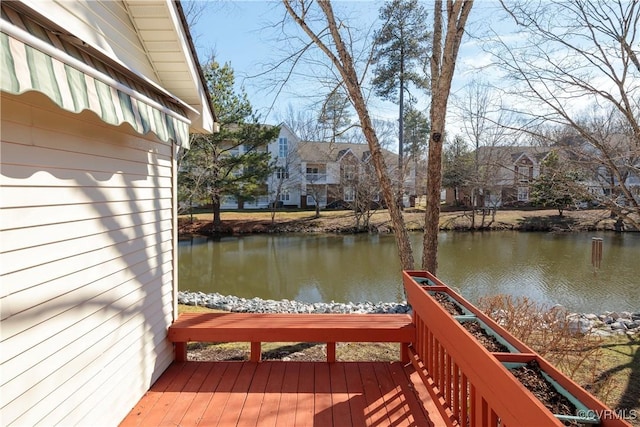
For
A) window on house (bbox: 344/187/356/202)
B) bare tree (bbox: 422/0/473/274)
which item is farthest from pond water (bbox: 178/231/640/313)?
window on house (bbox: 344/187/356/202)

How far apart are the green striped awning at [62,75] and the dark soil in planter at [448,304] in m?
2.20

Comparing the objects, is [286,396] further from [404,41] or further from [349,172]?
[349,172]

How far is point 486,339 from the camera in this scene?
6.31 feet

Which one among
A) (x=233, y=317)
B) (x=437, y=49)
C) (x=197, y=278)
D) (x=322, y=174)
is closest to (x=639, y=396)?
(x=233, y=317)

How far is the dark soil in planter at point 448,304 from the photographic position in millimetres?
2391

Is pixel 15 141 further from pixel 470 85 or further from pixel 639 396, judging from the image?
pixel 470 85

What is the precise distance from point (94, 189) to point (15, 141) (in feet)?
1.89

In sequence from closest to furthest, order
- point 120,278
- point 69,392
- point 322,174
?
1. point 69,392
2. point 120,278
3. point 322,174

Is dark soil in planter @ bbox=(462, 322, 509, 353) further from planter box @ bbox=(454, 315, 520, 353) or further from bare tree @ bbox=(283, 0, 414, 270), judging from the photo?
bare tree @ bbox=(283, 0, 414, 270)

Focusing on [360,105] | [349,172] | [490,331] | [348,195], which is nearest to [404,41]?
[360,105]

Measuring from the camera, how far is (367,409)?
2393 mm

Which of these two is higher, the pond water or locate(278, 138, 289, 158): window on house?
locate(278, 138, 289, 158): window on house

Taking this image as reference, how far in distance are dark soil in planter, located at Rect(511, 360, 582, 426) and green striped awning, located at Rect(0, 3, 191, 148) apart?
2.07m

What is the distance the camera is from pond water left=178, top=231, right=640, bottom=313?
27.4 feet
